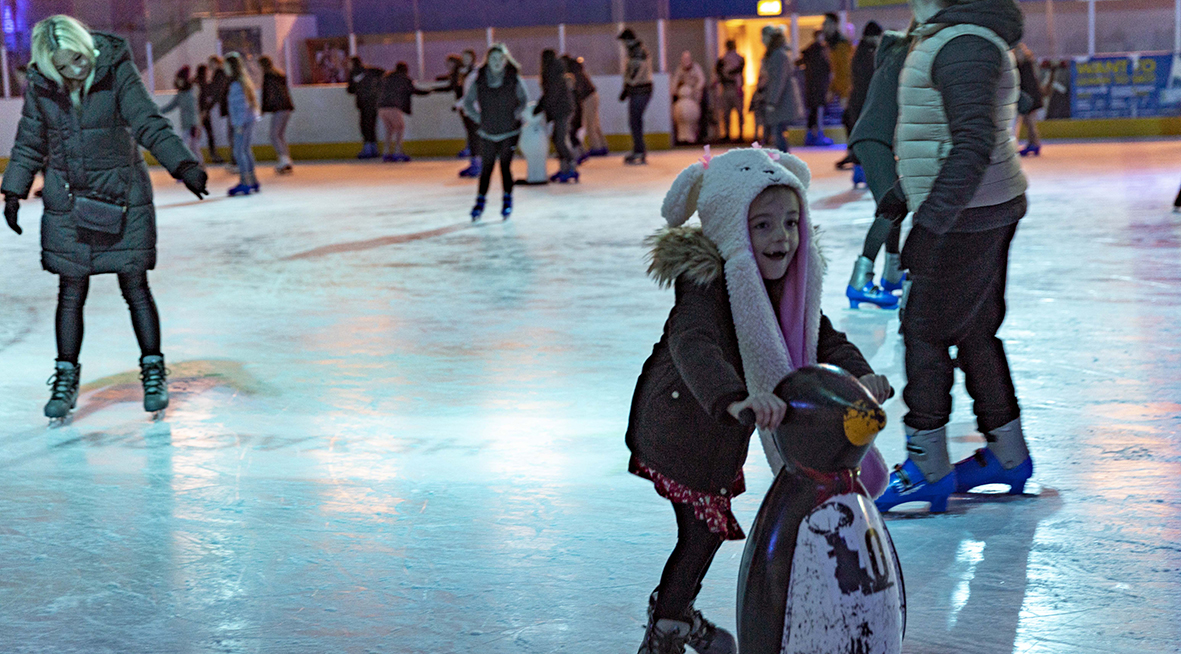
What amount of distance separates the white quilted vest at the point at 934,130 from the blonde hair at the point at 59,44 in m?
2.48

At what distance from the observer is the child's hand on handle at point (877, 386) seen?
185 centimetres

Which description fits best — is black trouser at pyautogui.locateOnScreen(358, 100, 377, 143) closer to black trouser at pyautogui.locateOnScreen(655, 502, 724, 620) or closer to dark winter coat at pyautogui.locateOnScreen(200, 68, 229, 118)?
dark winter coat at pyautogui.locateOnScreen(200, 68, 229, 118)

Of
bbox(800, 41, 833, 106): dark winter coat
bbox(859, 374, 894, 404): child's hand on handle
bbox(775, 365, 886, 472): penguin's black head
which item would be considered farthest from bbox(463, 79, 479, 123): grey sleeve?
bbox(775, 365, 886, 472): penguin's black head

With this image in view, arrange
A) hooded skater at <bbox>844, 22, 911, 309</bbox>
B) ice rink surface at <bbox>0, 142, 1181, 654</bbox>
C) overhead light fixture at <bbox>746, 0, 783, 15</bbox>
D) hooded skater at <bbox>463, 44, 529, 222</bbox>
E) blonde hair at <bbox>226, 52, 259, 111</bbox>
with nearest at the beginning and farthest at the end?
1. ice rink surface at <bbox>0, 142, 1181, 654</bbox>
2. hooded skater at <bbox>844, 22, 911, 309</bbox>
3. hooded skater at <bbox>463, 44, 529, 222</bbox>
4. blonde hair at <bbox>226, 52, 259, 111</bbox>
5. overhead light fixture at <bbox>746, 0, 783, 15</bbox>

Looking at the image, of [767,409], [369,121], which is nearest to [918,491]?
[767,409]

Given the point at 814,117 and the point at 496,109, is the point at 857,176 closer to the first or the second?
the point at 496,109

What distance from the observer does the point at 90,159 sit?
403 centimetres

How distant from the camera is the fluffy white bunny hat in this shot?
1996mm

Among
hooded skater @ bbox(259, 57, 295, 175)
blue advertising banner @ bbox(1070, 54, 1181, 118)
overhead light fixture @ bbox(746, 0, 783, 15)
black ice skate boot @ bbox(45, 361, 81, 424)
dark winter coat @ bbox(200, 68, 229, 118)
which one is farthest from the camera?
overhead light fixture @ bbox(746, 0, 783, 15)

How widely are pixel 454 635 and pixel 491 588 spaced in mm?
237

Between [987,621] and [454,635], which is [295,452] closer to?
[454,635]

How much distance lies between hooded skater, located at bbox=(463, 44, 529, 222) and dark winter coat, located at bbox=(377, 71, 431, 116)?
6.97 meters

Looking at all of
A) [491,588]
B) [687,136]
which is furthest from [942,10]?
[687,136]

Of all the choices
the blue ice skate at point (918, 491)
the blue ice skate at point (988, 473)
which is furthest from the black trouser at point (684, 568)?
→ the blue ice skate at point (988, 473)
